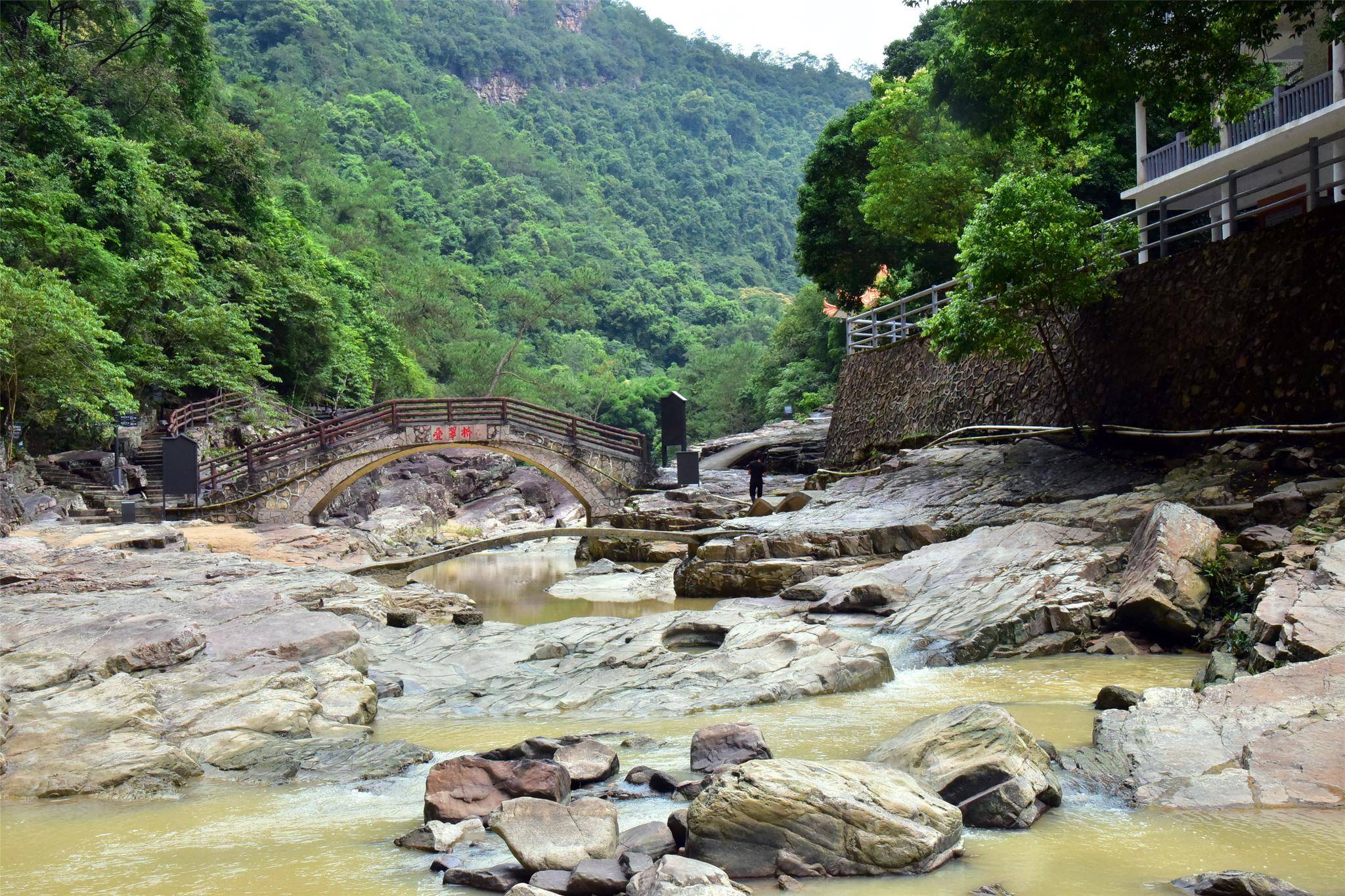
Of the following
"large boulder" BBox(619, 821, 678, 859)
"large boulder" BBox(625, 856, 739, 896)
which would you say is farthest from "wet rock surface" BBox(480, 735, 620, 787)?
"large boulder" BBox(625, 856, 739, 896)

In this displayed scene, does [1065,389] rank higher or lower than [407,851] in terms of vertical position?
higher

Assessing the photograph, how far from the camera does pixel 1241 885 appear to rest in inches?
150

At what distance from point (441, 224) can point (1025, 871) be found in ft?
241

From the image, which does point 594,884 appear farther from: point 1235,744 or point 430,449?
point 430,449

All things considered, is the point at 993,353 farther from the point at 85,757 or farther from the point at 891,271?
the point at 85,757

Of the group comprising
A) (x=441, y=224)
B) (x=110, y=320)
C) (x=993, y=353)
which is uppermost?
(x=441, y=224)

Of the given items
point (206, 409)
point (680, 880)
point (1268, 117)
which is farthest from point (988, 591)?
point (206, 409)

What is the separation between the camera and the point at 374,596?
1348 cm

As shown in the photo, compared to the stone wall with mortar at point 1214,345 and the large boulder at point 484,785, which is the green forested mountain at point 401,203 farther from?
the stone wall with mortar at point 1214,345

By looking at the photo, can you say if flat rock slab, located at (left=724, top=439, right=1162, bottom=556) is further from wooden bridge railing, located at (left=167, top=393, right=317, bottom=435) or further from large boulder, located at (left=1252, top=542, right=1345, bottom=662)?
wooden bridge railing, located at (left=167, top=393, right=317, bottom=435)

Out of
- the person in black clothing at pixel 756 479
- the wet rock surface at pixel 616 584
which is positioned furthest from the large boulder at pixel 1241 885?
the person in black clothing at pixel 756 479

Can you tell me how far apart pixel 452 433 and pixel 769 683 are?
65.0 ft

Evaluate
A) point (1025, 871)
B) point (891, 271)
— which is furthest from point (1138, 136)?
point (1025, 871)

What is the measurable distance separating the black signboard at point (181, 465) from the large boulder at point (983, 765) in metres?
A: 20.3
